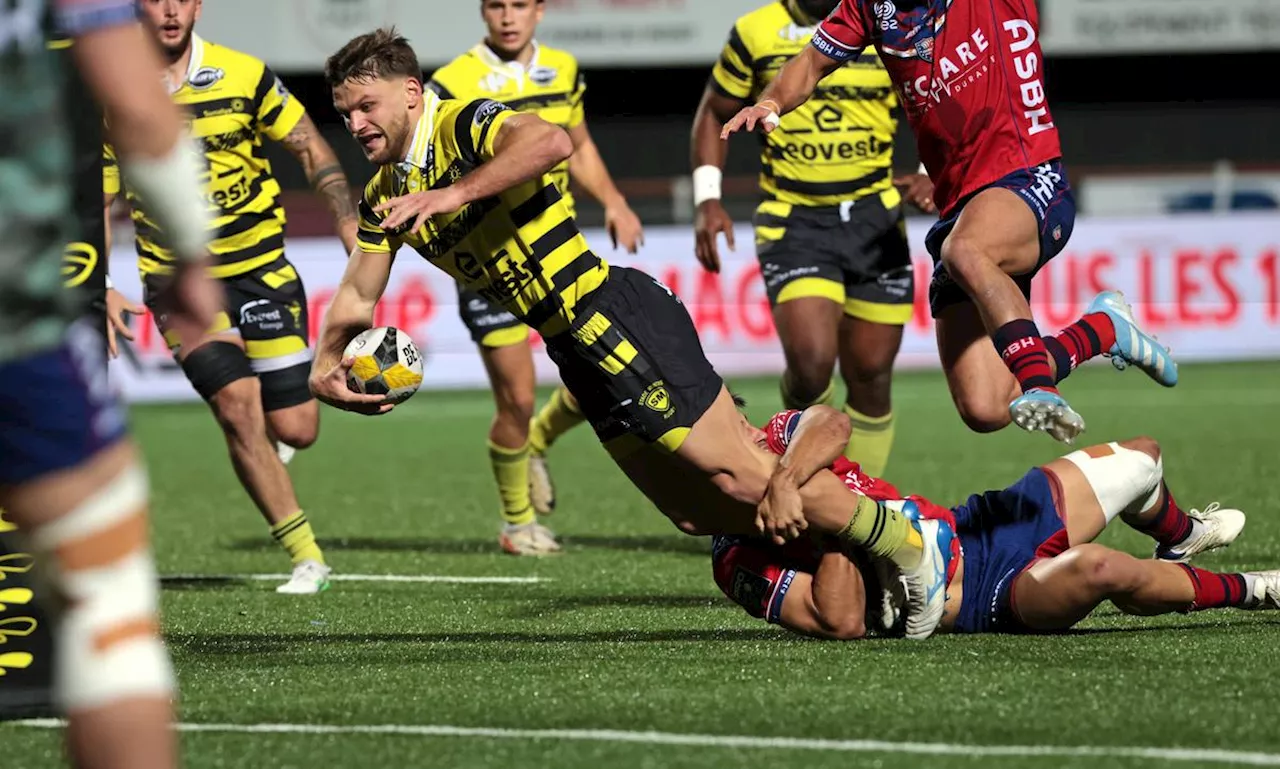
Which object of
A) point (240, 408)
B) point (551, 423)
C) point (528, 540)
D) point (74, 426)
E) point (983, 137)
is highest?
point (74, 426)

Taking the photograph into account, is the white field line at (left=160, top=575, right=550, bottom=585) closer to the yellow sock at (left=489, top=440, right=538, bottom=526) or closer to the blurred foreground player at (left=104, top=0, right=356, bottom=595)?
the blurred foreground player at (left=104, top=0, right=356, bottom=595)

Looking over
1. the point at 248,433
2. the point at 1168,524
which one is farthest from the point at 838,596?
the point at 248,433

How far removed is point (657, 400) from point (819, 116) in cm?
318

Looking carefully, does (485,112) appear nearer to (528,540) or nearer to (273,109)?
(273,109)

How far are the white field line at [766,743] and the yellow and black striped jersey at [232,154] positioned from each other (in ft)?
11.6

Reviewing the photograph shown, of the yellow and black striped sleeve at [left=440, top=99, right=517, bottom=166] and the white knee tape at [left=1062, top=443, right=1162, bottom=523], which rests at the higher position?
the yellow and black striped sleeve at [left=440, top=99, right=517, bottom=166]

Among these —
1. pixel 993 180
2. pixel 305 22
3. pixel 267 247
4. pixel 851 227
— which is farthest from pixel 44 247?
pixel 305 22

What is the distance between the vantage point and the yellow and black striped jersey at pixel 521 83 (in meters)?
8.94

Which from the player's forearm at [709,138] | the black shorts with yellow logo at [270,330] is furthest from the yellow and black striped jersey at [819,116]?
the black shorts with yellow logo at [270,330]

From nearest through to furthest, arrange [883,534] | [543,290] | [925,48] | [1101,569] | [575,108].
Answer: [1101,569] < [883,534] < [543,290] < [925,48] < [575,108]

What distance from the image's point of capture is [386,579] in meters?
7.65

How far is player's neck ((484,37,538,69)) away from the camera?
29.7ft

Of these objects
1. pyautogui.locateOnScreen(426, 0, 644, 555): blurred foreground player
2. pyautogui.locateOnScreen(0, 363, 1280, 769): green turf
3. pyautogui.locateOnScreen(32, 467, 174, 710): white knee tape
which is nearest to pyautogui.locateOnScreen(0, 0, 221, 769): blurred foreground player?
pyautogui.locateOnScreen(32, 467, 174, 710): white knee tape

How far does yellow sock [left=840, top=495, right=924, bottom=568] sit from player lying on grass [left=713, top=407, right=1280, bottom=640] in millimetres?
99
